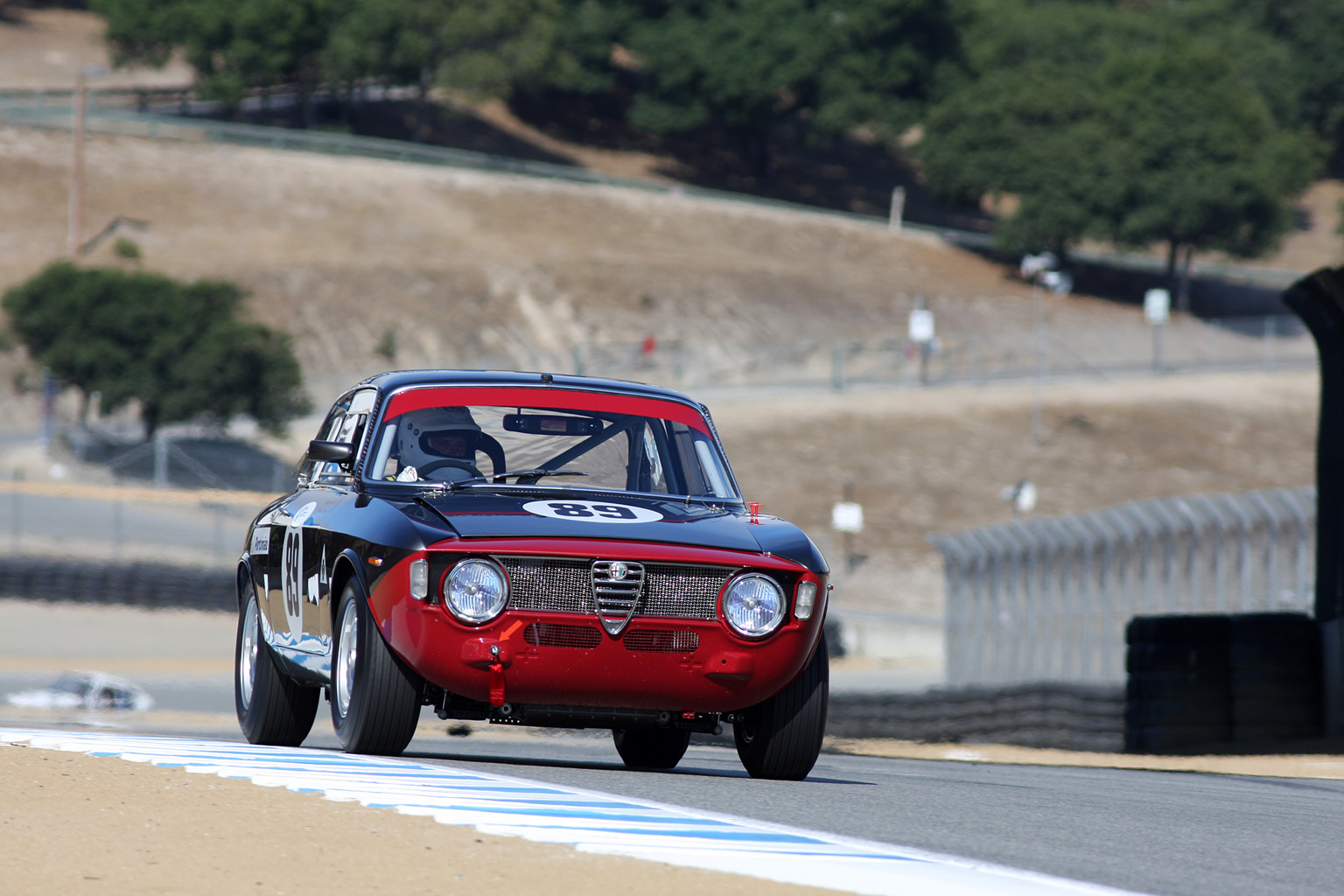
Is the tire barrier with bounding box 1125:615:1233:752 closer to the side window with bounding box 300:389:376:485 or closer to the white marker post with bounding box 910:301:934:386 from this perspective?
the side window with bounding box 300:389:376:485

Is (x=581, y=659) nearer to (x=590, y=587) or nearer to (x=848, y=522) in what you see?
(x=590, y=587)

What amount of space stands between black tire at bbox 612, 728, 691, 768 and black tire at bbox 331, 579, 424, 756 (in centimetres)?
197

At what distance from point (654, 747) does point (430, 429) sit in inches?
87.1

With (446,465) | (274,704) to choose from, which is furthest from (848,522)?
(446,465)

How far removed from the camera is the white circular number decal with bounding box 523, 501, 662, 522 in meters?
8.36

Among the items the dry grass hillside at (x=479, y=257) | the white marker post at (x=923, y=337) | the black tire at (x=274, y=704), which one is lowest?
the black tire at (x=274, y=704)

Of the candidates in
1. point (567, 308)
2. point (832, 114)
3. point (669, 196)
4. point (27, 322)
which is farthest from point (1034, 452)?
point (832, 114)

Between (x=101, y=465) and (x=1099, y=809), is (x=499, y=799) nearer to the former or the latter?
(x=1099, y=809)

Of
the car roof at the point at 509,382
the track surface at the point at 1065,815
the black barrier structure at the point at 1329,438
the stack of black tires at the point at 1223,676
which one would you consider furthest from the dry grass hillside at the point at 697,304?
the car roof at the point at 509,382

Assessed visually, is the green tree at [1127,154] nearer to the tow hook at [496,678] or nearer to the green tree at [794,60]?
the green tree at [794,60]

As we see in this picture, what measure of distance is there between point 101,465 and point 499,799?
137ft

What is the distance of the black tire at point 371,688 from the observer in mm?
8258

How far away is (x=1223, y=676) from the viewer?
15.4m

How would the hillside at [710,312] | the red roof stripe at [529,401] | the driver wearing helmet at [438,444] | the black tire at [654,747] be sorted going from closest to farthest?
the driver wearing helmet at [438,444] < the red roof stripe at [529,401] < the black tire at [654,747] < the hillside at [710,312]
